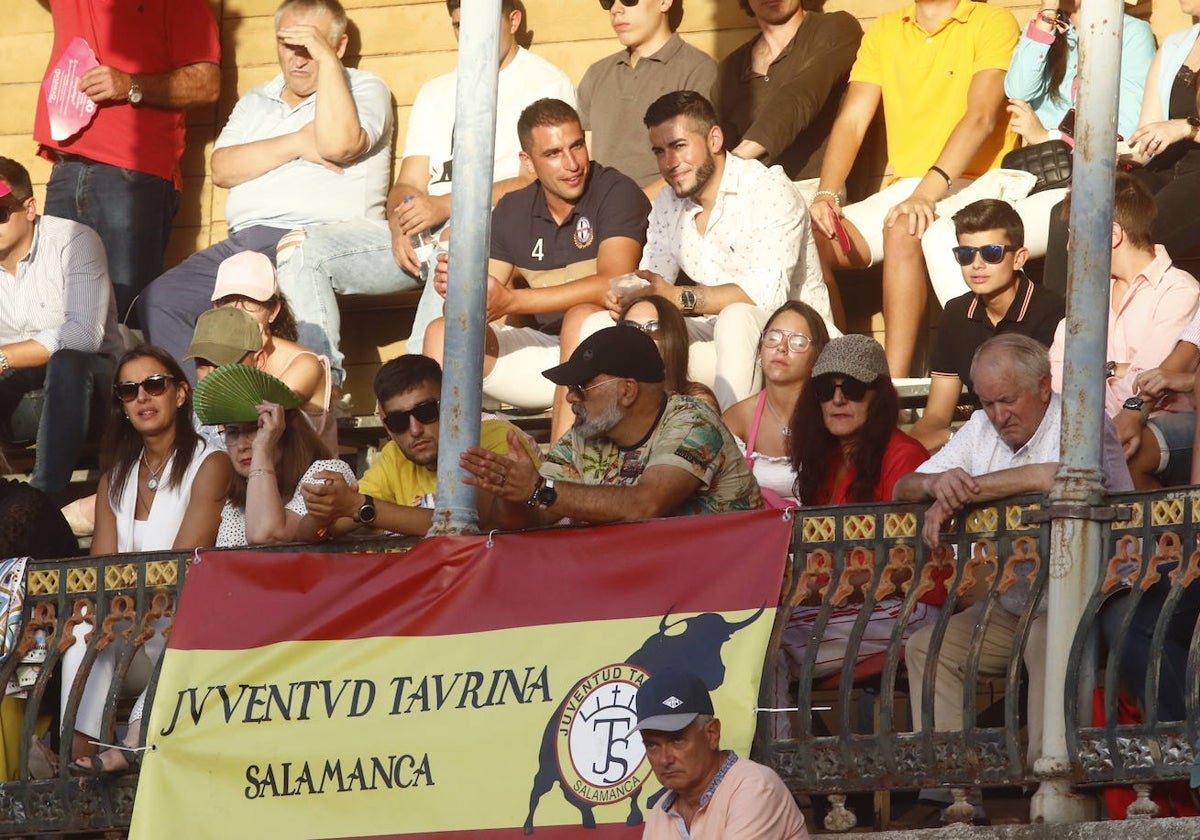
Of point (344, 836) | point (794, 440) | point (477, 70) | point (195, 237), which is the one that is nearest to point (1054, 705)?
point (794, 440)

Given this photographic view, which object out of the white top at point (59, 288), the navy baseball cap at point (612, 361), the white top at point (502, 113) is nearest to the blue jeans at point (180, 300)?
the white top at point (59, 288)

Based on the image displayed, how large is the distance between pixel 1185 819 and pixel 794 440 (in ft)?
6.64

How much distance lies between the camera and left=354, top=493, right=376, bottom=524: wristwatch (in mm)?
7027

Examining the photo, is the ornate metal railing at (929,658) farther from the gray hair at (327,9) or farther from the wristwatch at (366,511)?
the gray hair at (327,9)

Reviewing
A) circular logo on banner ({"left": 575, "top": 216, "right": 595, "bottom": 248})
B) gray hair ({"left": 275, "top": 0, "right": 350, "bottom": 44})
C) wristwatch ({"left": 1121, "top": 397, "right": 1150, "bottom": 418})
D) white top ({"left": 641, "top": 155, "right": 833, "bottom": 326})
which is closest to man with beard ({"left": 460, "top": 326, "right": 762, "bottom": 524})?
wristwatch ({"left": 1121, "top": 397, "right": 1150, "bottom": 418})

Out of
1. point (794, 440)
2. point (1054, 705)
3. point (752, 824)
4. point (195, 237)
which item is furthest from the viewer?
point (195, 237)

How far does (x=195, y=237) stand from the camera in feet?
38.7

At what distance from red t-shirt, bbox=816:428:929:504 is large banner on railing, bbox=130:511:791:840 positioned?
0.65 meters

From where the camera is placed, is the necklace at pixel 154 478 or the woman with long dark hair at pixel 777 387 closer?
the woman with long dark hair at pixel 777 387

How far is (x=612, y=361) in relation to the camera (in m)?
6.82

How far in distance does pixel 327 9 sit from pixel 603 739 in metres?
5.53

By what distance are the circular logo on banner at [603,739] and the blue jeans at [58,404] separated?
341 cm

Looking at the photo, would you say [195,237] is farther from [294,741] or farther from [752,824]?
[752,824]

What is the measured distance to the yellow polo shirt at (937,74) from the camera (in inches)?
391
